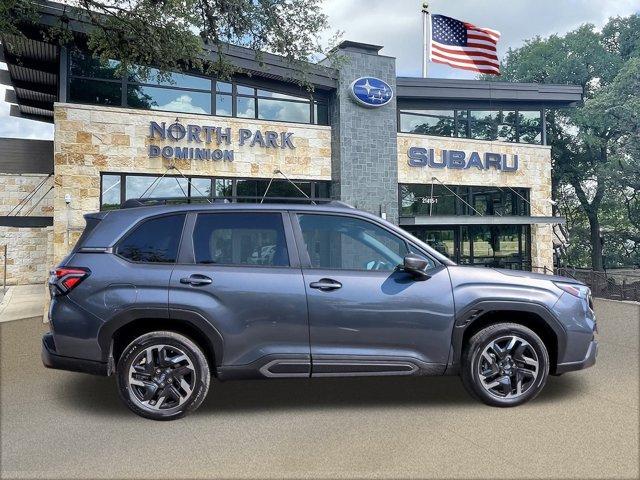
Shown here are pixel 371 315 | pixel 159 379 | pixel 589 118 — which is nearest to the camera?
pixel 159 379

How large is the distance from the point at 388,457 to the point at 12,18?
10160 mm

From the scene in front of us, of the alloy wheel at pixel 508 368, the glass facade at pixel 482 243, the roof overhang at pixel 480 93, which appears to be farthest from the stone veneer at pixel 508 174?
the alloy wheel at pixel 508 368

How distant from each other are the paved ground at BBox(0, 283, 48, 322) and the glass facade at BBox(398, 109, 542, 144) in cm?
1169

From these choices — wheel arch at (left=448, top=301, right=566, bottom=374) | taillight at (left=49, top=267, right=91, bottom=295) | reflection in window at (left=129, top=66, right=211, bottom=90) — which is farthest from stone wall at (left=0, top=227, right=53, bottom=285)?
wheel arch at (left=448, top=301, right=566, bottom=374)

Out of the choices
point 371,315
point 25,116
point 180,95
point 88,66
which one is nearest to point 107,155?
point 88,66

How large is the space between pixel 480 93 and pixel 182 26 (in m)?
11.0

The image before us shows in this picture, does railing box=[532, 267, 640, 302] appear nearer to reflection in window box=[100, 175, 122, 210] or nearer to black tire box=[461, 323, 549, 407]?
black tire box=[461, 323, 549, 407]

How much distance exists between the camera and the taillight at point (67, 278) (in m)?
4.34

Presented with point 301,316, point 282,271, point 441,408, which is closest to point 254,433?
point 301,316

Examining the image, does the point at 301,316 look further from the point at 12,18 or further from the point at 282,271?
the point at 12,18

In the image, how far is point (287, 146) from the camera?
1466 cm

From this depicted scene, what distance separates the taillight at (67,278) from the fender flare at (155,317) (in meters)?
0.43

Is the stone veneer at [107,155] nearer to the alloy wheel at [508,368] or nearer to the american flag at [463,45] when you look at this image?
the american flag at [463,45]

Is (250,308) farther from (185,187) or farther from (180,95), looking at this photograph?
(180,95)
